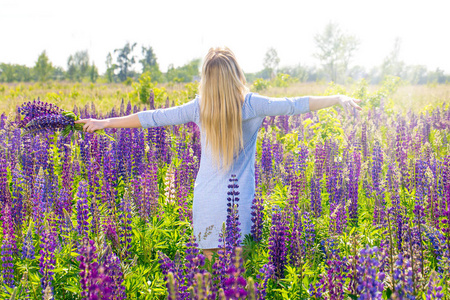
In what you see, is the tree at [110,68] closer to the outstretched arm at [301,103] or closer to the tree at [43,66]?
the tree at [43,66]

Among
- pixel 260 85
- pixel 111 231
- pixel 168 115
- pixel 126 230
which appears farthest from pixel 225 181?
pixel 260 85

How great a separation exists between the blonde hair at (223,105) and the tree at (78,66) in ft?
170

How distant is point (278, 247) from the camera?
9.24 ft

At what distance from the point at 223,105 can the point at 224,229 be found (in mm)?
1556

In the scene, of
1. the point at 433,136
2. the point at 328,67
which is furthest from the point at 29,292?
the point at 328,67

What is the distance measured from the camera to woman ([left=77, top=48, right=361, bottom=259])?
3.31m

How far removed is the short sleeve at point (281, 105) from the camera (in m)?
3.21

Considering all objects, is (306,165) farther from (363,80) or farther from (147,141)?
(363,80)

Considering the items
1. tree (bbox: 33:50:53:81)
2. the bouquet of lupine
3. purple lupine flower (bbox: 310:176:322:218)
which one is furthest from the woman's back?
tree (bbox: 33:50:53:81)

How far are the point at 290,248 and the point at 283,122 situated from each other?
5.56 metres

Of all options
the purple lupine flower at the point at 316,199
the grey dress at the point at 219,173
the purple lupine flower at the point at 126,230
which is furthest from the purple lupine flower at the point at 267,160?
the purple lupine flower at the point at 126,230

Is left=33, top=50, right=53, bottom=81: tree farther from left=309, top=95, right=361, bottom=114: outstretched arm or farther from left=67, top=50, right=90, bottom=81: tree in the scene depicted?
left=309, top=95, right=361, bottom=114: outstretched arm

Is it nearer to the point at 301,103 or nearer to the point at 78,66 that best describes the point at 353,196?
the point at 301,103

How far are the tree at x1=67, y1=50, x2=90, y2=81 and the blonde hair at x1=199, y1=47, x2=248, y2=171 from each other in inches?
2045
